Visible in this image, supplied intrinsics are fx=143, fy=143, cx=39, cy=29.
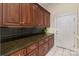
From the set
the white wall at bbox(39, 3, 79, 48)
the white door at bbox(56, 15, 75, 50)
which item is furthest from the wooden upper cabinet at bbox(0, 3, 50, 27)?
the white door at bbox(56, 15, 75, 50)

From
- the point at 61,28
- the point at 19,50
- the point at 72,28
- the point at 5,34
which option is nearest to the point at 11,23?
the point at 5,34

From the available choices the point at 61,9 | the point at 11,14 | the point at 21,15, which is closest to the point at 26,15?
the point at 21,15

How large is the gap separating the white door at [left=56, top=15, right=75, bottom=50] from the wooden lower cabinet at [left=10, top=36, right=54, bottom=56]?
0.14m

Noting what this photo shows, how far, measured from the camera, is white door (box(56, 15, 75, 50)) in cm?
201

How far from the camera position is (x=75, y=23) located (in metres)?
1.98

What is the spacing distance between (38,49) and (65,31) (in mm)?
625

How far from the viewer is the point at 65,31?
6.68 ft

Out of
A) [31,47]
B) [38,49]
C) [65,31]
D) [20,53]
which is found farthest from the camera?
[38,49]

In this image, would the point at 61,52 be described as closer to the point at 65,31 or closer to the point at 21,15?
the point at 65,31

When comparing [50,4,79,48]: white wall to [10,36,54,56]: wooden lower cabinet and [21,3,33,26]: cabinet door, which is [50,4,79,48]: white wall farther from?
[21,3,33,26]: cabinet door

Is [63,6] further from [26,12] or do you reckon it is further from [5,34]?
[5,34]

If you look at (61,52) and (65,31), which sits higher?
(65,31)

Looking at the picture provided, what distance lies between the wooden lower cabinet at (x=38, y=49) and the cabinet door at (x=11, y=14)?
17.8 inches

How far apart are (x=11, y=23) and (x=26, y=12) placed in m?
0.41
